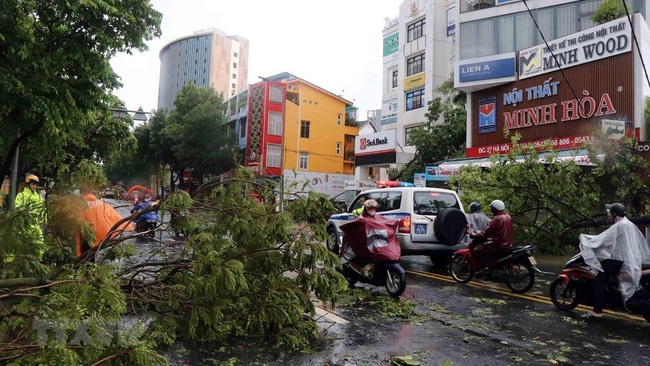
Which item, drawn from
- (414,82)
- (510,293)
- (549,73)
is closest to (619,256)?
(510,293)

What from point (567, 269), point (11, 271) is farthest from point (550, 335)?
point (11, 271)

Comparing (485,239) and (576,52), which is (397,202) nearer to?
(485,239)

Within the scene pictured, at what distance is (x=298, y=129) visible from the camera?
148ft

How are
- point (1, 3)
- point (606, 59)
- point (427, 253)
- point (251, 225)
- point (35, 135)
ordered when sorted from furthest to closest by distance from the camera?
point (606, 59)
point (427, 253)
point (35, 135)
point (1, 3)
point (251, 225)

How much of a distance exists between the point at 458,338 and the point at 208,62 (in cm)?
12946

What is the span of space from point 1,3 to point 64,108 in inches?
59.5

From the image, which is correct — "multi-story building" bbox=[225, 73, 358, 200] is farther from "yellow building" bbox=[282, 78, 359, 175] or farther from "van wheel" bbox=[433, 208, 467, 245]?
"van wheel" bbox=[433, 208, 467, 245]

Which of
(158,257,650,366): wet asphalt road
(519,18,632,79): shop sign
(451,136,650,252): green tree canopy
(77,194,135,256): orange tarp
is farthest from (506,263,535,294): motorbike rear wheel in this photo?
(519,18,632,79): shop sign

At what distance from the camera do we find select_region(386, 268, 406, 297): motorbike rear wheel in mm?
7293

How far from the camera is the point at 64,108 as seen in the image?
269 inches

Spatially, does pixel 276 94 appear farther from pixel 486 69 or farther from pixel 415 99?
pixel 486 69

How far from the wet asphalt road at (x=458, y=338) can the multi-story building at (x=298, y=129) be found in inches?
1351

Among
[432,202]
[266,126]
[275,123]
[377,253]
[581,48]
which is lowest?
[377,253]

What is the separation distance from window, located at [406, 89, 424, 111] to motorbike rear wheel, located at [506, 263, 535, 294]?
91.0ft
